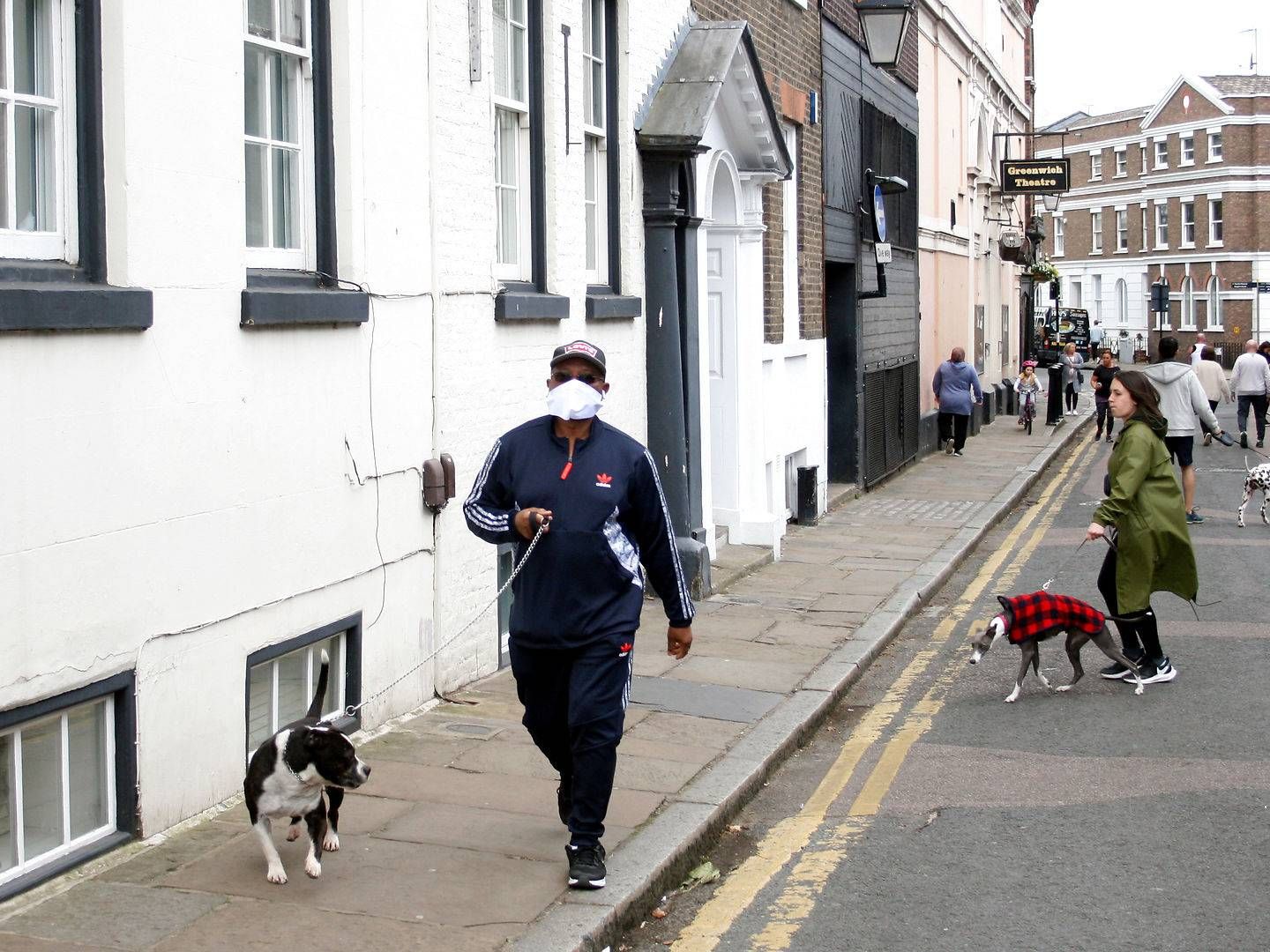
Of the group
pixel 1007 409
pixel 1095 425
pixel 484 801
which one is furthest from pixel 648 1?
pixel 1007 409

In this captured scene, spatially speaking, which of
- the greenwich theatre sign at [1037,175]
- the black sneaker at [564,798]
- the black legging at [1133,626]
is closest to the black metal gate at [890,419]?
the black legging at [1133,626]

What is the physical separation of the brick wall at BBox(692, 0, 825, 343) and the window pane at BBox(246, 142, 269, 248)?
726 cm

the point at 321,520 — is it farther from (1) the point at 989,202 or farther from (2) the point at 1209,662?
(1) the point at 989,202

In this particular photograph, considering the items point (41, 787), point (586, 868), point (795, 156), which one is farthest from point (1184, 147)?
point (41, 787)

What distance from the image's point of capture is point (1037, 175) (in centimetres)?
3322

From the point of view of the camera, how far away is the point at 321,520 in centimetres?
708

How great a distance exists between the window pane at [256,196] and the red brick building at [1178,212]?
5868 centimetres

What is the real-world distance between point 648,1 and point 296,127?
17.3ft

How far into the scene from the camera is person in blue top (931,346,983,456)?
25422mm

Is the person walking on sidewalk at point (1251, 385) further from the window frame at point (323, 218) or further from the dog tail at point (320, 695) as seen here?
the dog tail at point (320, 695)

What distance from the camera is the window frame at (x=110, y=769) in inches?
210

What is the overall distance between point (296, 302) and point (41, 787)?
7.53 ft

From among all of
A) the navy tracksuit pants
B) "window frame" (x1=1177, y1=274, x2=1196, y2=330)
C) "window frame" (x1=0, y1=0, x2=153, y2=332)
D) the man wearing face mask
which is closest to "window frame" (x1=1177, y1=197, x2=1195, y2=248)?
"window frame" (x1=1177, y1=274, x2=1196, y2=330)

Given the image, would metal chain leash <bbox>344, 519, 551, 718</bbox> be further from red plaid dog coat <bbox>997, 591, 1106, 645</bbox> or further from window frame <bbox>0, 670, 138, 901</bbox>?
red plaid dog coat <bbox>997, 591, 1106, 645</bbox>
